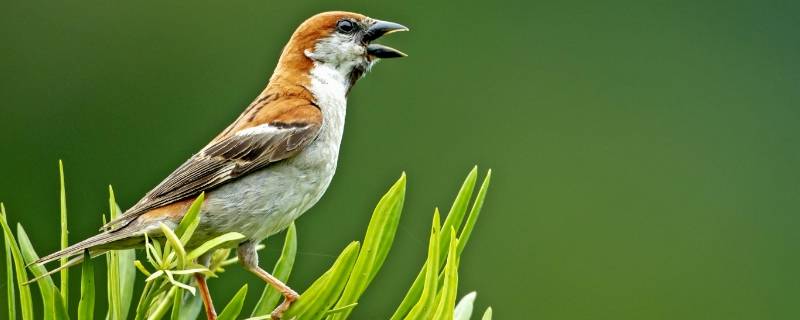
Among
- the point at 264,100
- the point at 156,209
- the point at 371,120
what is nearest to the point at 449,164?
the point at 371,120

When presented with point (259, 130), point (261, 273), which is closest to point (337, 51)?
point (259, 130)

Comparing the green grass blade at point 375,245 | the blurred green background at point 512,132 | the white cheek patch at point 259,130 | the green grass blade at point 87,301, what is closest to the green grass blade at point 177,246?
the green grass blade at point 87,301

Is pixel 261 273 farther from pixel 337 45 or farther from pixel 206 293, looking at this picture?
pixel 337 45

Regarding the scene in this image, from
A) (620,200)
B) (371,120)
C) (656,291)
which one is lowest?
(656,291)

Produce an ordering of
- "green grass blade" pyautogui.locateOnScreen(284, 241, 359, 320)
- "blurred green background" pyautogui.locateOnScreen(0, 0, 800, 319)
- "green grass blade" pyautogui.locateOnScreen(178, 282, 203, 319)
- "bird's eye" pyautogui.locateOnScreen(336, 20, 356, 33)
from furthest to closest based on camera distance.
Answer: "blurred green background" pyautogui.locateOnScreen(0, 0, 800, 319)
"bird's eye" pyautogui.locateOnScreen(336, 20, 356, 33)
"green grass blade" pyautogui.locateOnScreen(178, 282, 203, 319)
"green grass blade" pyautogui.locateOnScreen(284, 241, 359, 320)

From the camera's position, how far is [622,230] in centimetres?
693

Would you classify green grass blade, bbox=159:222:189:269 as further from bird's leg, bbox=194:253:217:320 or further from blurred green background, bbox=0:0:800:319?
blurred green background, bbox=0:0:800:319

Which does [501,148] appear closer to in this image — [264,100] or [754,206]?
[754,206]

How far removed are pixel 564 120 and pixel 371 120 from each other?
4.79ft

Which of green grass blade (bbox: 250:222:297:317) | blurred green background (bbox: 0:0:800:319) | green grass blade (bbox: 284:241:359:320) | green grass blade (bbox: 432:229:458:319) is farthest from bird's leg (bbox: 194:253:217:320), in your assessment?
blurred green background (bbox: 0:0:800:319)

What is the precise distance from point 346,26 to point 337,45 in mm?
61

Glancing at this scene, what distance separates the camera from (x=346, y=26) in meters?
3.39

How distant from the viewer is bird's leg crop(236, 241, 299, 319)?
176 centimetres

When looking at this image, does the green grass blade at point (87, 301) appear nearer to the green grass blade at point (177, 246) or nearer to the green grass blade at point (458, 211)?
the green grass blade at point (177, 246)
